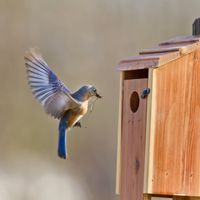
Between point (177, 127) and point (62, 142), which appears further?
point (62, 142)

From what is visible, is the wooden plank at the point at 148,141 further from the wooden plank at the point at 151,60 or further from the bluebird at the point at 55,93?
the bluebird at the point at 55,93

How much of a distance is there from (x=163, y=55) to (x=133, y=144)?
10.2 inches

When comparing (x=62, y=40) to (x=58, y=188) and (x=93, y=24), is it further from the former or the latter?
(x=58, y=188)

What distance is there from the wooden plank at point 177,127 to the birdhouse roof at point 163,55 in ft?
0.06

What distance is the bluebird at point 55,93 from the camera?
4.88ft

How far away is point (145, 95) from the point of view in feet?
4.91

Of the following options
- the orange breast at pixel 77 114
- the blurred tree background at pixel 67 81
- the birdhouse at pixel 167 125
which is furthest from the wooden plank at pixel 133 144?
the blurred tree background at pixel 67 81

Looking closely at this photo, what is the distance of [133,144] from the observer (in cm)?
156

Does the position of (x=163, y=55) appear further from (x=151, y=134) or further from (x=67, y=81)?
(x=67, y=81)

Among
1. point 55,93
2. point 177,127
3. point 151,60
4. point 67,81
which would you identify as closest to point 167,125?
point 177,127

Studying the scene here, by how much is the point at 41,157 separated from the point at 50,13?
0.63m

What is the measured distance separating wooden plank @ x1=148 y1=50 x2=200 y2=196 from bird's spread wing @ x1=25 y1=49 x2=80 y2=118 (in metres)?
0.22

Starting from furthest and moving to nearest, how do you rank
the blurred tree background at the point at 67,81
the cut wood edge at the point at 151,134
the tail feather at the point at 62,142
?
the blurred tree background at the point at 67,81
the tail feather at the point at 62,142
the cut wood edge at the point at 151,134

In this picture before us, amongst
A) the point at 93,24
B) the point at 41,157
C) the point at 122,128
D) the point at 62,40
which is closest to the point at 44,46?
the point at 62,40
